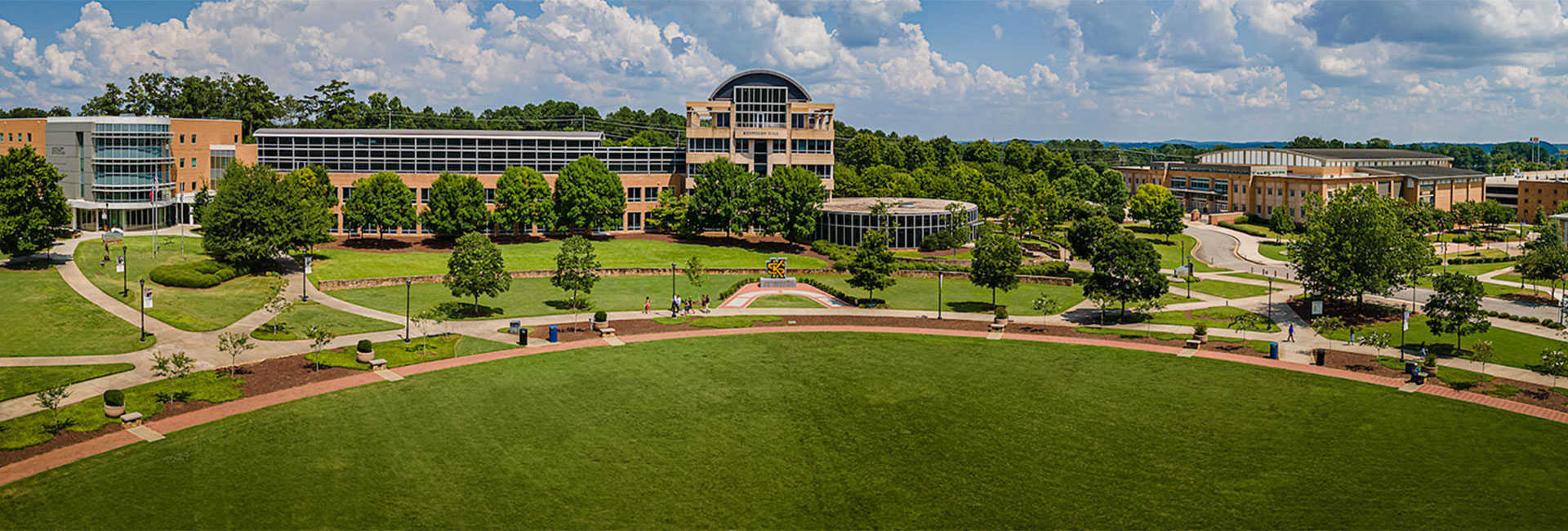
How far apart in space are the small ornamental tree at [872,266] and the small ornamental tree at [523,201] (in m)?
42.0

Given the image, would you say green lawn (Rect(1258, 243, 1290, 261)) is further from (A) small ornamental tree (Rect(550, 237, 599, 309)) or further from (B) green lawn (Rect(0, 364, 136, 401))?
(B) green lawn (Rect(0, 364, 136, 401))

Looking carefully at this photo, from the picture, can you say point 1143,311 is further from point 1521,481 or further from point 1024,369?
point 1521,481

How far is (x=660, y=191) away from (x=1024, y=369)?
70306 millimetres

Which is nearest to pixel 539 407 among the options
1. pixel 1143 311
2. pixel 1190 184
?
pixel 1143 311

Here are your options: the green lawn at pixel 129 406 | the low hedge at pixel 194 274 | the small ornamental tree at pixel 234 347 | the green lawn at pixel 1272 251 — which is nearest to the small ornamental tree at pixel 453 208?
the low hedge at pixel 194 274

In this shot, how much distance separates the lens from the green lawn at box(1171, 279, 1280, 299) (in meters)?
84.5

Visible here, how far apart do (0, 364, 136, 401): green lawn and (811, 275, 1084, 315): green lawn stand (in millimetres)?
49039

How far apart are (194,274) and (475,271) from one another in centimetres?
2391

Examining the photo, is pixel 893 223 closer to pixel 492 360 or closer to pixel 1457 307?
pixel 1457 307

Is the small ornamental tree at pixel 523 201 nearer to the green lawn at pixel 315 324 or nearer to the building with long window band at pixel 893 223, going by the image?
the building with long window band at pixel 893 223

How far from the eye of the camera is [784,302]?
257ft

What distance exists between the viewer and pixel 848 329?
68438mm

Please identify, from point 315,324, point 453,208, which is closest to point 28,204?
point 315,324

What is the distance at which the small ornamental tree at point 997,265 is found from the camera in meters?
75.2
